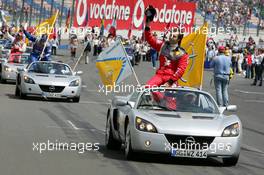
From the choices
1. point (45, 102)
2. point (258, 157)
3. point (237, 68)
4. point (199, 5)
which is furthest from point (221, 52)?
point (199, 5)

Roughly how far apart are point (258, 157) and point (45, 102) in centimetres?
1129

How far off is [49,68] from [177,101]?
44.1 ft

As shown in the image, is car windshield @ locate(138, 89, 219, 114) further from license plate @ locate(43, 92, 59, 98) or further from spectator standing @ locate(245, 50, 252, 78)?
spectator standing @ locate(245, 50, 252, 78)

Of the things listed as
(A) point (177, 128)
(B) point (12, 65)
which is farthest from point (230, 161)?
(B) point (12, 65)

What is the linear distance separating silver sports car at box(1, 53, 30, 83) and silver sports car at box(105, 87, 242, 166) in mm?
18590

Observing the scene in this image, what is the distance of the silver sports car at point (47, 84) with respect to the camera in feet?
79.0

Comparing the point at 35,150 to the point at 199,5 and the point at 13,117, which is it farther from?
the point at 199,5

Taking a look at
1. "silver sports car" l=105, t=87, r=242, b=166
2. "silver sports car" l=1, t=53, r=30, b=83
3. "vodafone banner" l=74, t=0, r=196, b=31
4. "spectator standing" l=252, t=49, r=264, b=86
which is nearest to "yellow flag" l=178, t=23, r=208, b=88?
"silver sports car" l=105, t=87, r=242, b=166

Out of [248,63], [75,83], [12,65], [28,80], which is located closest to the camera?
[28,80]

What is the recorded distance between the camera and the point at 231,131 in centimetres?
1151

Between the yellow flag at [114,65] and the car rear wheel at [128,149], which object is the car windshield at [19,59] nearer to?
the yellow flag at [114,65]

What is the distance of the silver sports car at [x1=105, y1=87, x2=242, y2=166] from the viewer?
11.2 metres

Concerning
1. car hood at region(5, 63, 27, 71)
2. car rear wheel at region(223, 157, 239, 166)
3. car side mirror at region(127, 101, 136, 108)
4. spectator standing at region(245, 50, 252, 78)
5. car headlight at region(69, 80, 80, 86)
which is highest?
car side mirror at region(127, 101, 136, 108)

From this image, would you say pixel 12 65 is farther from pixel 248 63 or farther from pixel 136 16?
pixel 248 63
